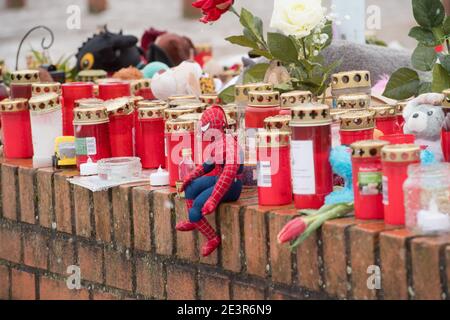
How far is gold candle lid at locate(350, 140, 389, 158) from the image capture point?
238cm

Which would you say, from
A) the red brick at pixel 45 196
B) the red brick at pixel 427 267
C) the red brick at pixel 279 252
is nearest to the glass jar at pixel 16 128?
the red brick at pixel 45 196

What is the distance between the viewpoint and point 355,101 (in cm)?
277

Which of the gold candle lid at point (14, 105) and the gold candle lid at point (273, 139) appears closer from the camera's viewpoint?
the gold candle lid at point (273, 139)

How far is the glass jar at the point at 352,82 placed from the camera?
2.93m

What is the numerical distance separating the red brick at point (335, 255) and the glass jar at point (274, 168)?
0.72 ft

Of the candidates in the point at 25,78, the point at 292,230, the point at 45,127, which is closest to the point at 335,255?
the point at 292,230

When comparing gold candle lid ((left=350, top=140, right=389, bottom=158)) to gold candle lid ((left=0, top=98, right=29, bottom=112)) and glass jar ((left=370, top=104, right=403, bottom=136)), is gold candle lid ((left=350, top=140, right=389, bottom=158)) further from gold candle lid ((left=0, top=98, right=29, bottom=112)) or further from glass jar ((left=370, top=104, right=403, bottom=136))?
gold candle lid ((left=0, top=98, right=29, bottom=112))

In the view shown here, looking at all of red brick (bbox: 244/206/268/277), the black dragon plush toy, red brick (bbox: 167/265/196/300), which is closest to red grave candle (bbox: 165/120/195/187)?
red brick (bbox: 167/265/196/300)

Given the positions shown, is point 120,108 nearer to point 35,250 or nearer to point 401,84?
point 35,250

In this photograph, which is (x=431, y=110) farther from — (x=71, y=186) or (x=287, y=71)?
(x=71, y=186)

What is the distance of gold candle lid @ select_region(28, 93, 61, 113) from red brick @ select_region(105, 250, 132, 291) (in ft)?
1.54

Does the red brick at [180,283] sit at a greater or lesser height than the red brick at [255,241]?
lesser

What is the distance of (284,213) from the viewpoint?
2496 millimetres

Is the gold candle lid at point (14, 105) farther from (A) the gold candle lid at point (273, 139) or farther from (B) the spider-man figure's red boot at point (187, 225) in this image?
(A) the gold candle lid at point (273, 139)
